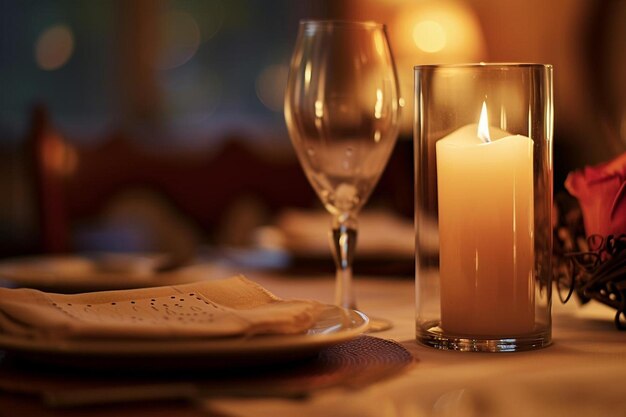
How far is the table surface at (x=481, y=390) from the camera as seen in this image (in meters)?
0.49

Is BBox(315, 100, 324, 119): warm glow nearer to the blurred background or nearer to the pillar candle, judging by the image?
the pillar candle

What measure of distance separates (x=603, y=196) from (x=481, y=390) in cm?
27

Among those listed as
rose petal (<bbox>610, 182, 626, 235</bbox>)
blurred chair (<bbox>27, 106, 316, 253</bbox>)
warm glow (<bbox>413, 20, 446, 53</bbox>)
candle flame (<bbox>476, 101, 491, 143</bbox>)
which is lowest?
blurred chair (<bbox>27, 106, 316, 253</bbox>)

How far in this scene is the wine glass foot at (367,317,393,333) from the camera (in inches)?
30.0

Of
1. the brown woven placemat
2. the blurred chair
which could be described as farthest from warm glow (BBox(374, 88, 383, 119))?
the blurred chair

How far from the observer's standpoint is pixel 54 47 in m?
4.92

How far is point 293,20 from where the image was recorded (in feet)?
17.2

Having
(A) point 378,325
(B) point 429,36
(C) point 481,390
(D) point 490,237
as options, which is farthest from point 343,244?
(B) point 429,36

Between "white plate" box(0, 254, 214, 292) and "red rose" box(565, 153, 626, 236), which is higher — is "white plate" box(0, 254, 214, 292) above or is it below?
below

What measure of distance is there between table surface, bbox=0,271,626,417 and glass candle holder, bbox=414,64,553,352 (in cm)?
3

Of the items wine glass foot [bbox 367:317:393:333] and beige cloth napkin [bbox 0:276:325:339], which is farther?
wine glass foot [bbox 367:317:393:333]

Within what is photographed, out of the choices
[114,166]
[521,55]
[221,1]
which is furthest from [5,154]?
[114,166]

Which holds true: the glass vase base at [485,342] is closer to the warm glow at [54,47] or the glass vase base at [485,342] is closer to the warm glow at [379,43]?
the warm glow at [379,43]

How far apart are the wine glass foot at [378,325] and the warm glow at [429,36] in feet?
13.9
